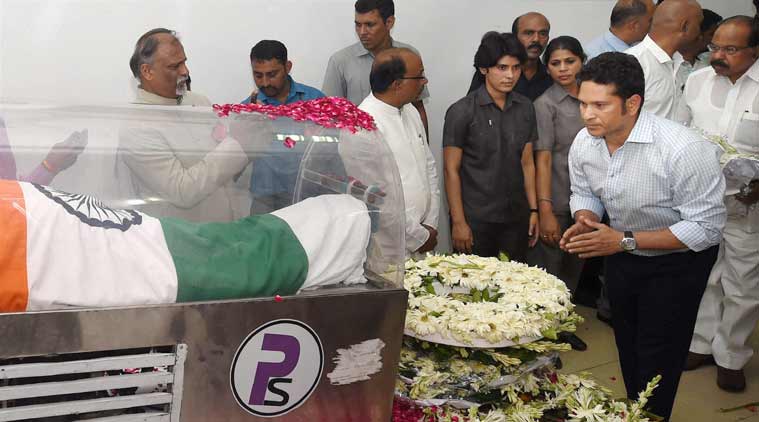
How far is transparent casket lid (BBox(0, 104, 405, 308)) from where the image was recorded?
1769mm

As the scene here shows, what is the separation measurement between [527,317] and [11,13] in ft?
9.66

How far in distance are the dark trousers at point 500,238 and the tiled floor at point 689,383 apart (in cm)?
64

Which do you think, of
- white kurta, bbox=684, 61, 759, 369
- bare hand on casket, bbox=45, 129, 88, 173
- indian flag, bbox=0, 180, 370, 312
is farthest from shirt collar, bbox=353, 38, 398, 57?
bare hand on casket, bbox=45, 129, 88, 173

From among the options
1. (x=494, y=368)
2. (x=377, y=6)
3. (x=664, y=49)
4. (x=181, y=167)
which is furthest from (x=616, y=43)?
(x=181, y=167)

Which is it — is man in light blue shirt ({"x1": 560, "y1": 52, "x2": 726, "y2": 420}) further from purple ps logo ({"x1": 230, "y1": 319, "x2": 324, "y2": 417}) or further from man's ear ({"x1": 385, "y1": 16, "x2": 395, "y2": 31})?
man's ear ({"x1": 385, "y1": 16, "x2": 395, "y2": 31})

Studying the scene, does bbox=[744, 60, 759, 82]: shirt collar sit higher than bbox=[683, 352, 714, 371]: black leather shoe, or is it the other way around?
bbox=[744, 60, 759, 82]: shirt collar

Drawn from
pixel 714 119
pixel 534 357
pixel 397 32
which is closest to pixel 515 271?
pixel 534 357

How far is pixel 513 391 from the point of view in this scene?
Answer: 7.00 feet

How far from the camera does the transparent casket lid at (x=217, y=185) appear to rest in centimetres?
177

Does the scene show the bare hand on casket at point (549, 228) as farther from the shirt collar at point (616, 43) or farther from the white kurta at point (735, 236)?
the shirt collar at point (616, 43)

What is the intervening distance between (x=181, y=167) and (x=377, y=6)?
2584 millimetres

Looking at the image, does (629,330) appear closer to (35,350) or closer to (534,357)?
(534,357)

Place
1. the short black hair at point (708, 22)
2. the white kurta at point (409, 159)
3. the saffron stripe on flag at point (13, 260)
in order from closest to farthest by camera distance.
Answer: the saffron stripe on flag at point (13, 260), the white kurta at point (409, 159), the short black hair at point (708, 22)

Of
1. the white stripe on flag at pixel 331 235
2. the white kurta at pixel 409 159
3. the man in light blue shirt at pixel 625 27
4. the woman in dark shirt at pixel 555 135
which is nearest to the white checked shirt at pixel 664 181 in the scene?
the white kurta at pixel 409 159
